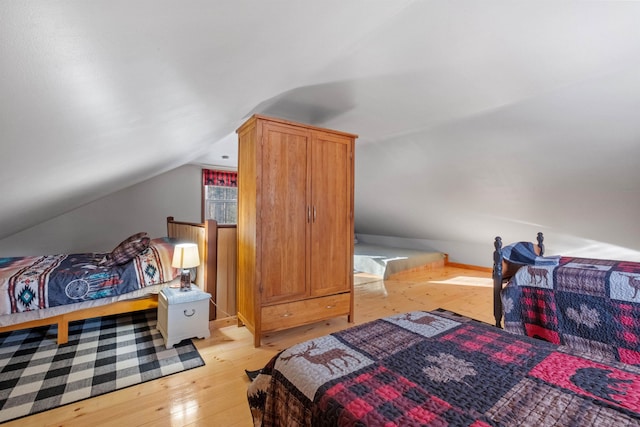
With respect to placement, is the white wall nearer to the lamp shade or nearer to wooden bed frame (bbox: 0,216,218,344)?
wooden bed frame (bbox: 0,216,218,344)

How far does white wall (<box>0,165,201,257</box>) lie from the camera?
4570 mm

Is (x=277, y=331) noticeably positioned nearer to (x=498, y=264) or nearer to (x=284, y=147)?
(x=284, y=147)

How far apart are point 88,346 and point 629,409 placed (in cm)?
327

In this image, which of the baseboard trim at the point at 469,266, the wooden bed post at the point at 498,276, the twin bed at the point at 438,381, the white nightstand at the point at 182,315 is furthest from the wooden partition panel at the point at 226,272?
the baseboard trim at the point at 469,266

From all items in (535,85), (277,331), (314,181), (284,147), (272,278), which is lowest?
(277,331)

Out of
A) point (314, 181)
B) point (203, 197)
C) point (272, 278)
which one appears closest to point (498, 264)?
point (314, 181)

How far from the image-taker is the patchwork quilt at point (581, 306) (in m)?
1.77

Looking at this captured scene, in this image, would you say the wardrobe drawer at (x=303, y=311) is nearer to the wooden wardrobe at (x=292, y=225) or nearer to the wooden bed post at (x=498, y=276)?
the wooden wardrobe at (x=292, y=225)

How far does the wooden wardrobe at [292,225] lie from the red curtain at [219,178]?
133 inches

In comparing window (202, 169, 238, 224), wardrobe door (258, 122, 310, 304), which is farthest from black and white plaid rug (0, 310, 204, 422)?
window (202, 169, 238, 224)

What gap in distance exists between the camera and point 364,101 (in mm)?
2758

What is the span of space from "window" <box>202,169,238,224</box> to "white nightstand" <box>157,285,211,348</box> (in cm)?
351

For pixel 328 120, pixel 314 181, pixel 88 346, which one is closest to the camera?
pixel 88 346

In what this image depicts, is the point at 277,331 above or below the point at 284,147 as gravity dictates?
below
